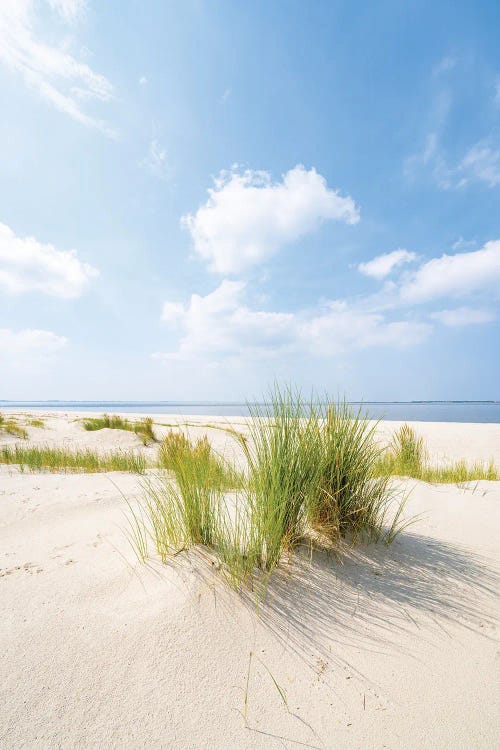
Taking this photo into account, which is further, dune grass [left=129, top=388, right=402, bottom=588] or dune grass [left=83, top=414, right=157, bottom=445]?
dune grass [left=83, top=414, right=157, bottom=445]

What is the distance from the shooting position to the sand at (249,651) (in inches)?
42.4

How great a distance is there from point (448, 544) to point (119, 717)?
213cm

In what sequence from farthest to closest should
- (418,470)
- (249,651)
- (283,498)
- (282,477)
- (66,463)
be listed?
(66,463), (418,470), (282,477), (283,498), (249,651)

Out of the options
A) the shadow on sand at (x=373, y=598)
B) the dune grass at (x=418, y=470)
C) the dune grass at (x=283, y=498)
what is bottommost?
the dune grass at (x=418, y=470)

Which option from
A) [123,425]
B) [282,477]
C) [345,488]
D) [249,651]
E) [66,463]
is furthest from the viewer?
[123,425]

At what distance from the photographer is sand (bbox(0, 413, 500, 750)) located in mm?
1078

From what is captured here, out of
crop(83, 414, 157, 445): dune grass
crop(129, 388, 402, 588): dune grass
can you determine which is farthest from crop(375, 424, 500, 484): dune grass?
crop(83, 414, 157, 445): dune grass

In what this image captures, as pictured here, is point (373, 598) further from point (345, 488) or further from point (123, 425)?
point (123, 425)

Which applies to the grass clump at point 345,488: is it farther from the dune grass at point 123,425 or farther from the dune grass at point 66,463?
the dune grass at point 123,425

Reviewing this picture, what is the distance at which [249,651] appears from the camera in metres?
1.35

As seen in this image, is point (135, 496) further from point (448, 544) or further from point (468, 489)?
point (468, 489)

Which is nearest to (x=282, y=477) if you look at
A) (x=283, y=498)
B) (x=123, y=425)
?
(x=283, y=498)

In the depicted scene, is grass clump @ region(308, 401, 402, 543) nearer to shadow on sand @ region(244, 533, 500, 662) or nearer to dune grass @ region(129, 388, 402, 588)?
dune grass @ region(129, 388, 402, 588)

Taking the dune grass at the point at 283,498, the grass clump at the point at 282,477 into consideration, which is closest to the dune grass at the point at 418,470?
the dune grass at the point at 283,498
